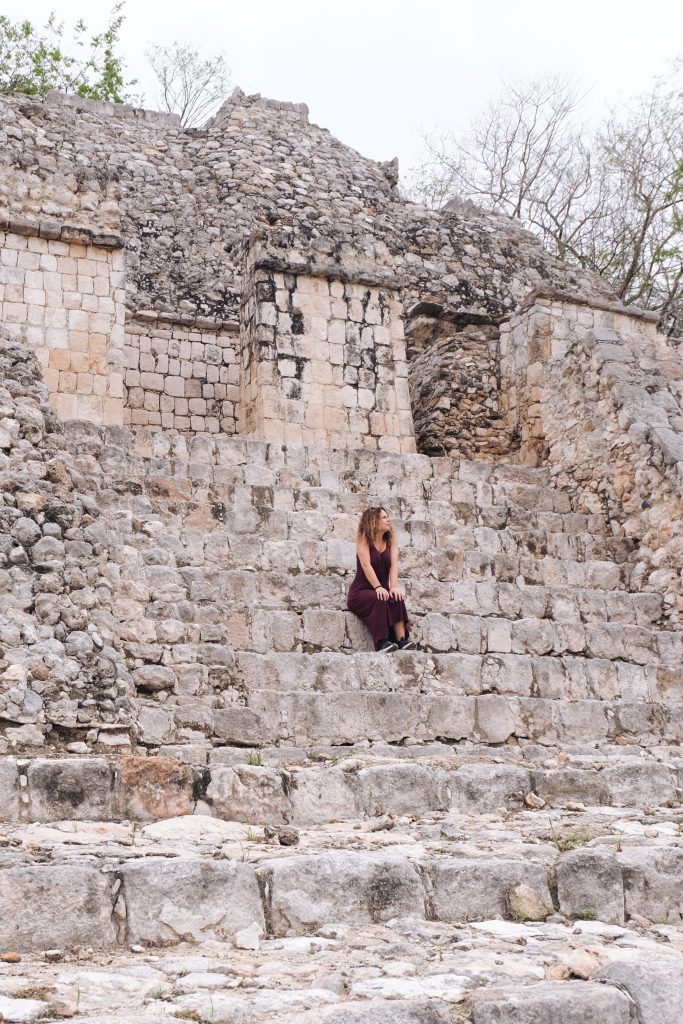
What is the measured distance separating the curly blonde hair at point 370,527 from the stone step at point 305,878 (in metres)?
2.90

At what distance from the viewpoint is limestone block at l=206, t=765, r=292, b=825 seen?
14.2 feet

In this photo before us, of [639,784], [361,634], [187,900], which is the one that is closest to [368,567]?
[361,634]

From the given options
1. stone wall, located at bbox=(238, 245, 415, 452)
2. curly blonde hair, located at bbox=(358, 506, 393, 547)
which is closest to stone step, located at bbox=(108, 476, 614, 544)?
curly blonde hair, located at bbox=(358, 506, 393, 547)

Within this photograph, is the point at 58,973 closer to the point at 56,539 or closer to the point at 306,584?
the point at 56,539

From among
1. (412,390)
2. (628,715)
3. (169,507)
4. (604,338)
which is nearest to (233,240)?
(412,390)

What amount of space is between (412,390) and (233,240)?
5071mm

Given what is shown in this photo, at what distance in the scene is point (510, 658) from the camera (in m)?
7.07

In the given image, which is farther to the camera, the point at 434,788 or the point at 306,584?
the point at 306,584

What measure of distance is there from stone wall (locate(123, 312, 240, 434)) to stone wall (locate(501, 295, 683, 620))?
12.1 ft

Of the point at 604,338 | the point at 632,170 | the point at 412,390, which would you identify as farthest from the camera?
the point at 632,170

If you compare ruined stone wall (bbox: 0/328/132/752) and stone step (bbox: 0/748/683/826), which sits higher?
ruined stone wall (bbox: 0/328/132/752)

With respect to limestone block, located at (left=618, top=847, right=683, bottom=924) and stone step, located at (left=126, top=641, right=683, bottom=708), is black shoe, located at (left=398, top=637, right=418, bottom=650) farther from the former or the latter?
limestone block, located at (left=618, top=847, right=683, bottom=924)

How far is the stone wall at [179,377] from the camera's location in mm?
13320

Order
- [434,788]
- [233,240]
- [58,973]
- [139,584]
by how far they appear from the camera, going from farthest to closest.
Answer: [233,240]
[139,584]
[434,788]
[58,973]
